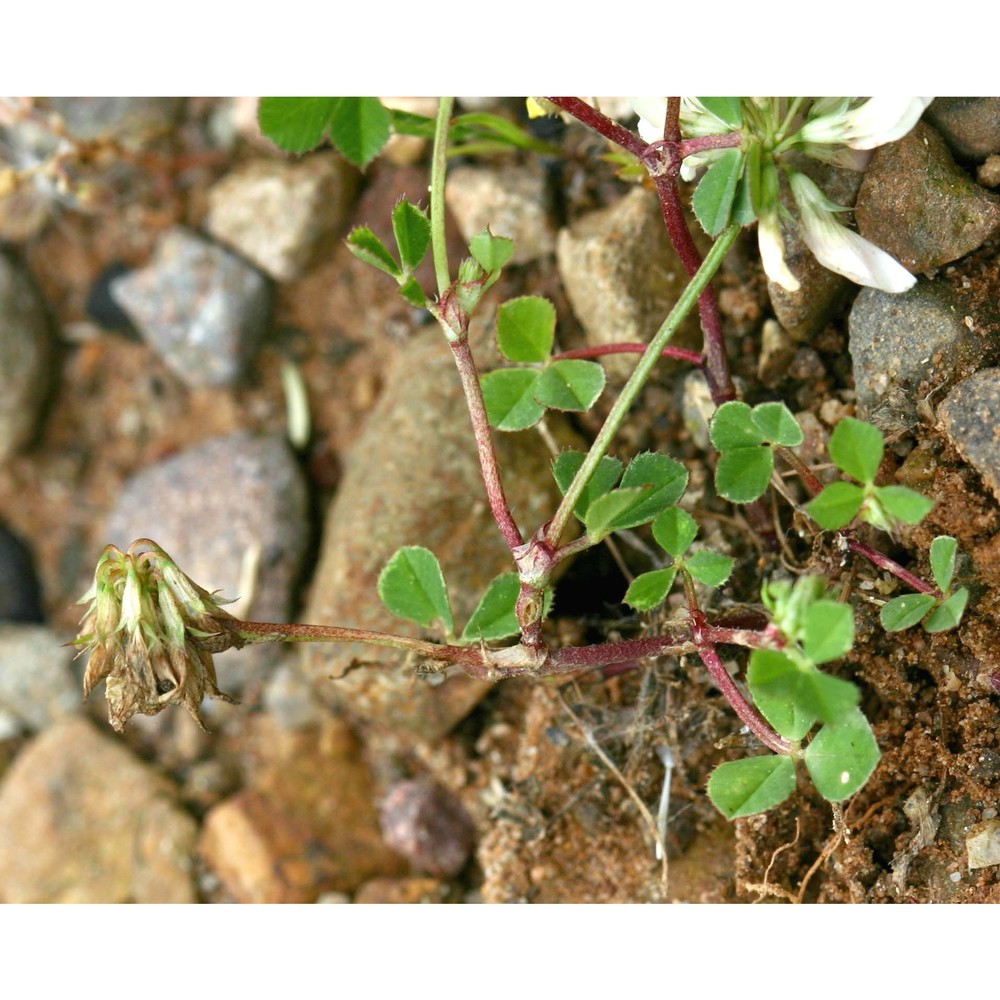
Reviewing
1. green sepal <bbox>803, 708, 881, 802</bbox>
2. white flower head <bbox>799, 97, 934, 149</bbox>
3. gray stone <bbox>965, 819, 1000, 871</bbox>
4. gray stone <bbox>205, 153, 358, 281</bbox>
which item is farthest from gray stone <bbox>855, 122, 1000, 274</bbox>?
gray stone <bbox>205, 153, 358, 281</bbox>

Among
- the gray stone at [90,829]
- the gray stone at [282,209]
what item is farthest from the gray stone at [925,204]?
the gray stone at [90,829]

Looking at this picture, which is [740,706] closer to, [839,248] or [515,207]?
[839,248]

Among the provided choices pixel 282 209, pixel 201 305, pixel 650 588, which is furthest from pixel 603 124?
pixel 201 305

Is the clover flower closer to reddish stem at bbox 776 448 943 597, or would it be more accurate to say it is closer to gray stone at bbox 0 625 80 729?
reddish stem at bbox 776 448 943 597
